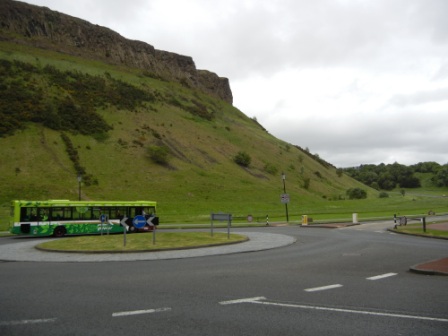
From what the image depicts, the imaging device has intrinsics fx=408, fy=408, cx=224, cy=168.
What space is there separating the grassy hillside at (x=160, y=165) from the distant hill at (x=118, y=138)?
0.23 meters

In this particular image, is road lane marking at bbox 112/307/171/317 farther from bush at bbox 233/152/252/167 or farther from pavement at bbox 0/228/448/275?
bush at bbox 233/152/252/167

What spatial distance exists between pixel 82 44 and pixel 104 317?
126m

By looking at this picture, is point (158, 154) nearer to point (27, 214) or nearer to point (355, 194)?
point (355, 194)

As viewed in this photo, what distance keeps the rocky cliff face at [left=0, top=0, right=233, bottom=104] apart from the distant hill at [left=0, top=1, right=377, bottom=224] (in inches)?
13.6

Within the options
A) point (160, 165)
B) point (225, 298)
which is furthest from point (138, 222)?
point (160, 165)

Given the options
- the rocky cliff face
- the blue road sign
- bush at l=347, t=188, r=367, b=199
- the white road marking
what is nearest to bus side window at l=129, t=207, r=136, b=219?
the blue road sign

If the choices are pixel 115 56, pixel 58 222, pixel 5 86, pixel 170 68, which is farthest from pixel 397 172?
pixel 58 222

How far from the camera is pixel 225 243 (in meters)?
20.3

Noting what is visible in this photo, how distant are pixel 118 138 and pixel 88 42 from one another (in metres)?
58.1

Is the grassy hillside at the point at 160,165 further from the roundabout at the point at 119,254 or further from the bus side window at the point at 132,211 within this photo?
the roundabout at the point at 119,254

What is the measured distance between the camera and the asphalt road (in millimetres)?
6438

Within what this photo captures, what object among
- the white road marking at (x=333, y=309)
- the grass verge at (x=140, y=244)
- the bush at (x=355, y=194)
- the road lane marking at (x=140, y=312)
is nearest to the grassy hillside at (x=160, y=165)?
the bush at (x=355, y=194)

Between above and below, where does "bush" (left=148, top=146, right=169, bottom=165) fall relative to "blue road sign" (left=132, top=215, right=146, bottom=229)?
above

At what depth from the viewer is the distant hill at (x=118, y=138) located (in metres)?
61.8
